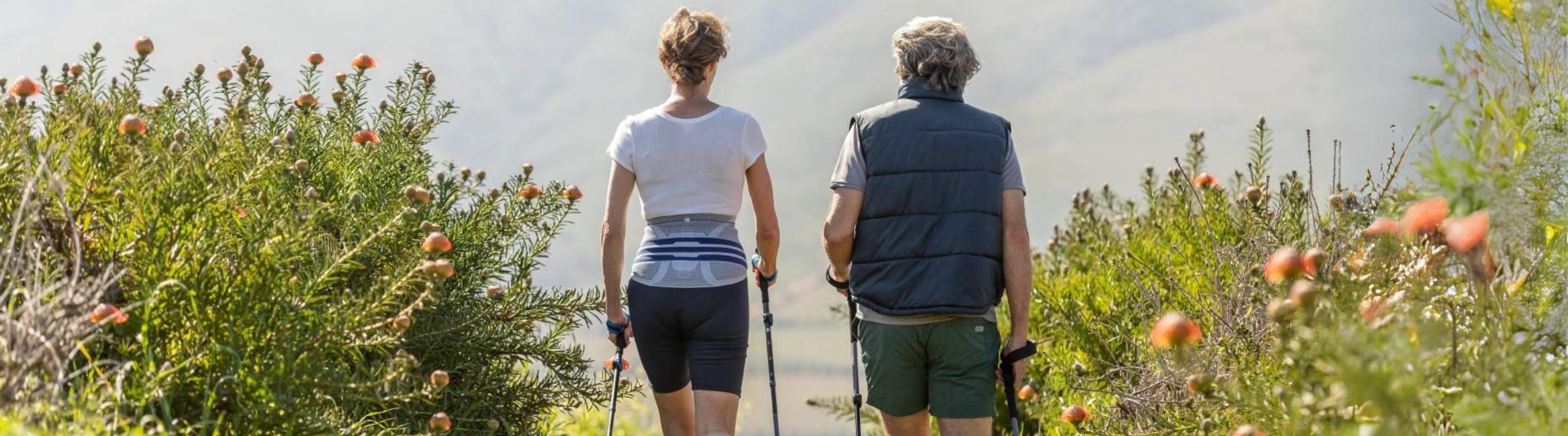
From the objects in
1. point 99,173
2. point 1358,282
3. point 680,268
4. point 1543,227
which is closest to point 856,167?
point 680,268

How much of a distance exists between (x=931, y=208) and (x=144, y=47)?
2514mm

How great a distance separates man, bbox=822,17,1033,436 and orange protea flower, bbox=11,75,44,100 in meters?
2.28

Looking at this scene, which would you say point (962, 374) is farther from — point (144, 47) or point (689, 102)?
point (144, 47)

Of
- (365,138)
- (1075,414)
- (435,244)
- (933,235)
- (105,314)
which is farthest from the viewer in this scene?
(365,138)

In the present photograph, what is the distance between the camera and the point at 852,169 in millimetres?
3865

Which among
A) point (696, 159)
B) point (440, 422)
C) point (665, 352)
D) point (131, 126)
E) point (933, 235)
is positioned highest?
point (696, 159)

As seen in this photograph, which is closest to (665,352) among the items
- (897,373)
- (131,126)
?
(897,373)

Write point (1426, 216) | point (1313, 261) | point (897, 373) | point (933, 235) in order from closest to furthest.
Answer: point (1313, 261), point (1426, 216), point (933, 235), point (897, 373)

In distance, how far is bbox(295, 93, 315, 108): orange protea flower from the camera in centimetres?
477

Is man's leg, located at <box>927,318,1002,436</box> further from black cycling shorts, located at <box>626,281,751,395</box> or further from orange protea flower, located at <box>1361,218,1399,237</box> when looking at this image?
orange protea flower, located at <box>1361,218,1399,237</box>

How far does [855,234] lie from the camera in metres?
3.96

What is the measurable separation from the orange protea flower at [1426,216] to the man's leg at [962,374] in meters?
1.24

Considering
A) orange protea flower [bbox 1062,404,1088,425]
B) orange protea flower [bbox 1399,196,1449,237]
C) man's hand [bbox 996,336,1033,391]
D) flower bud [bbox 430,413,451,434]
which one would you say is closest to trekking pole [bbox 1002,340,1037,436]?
man's hand [bbox 996,336,1033,391]

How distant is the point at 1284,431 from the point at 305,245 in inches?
101
